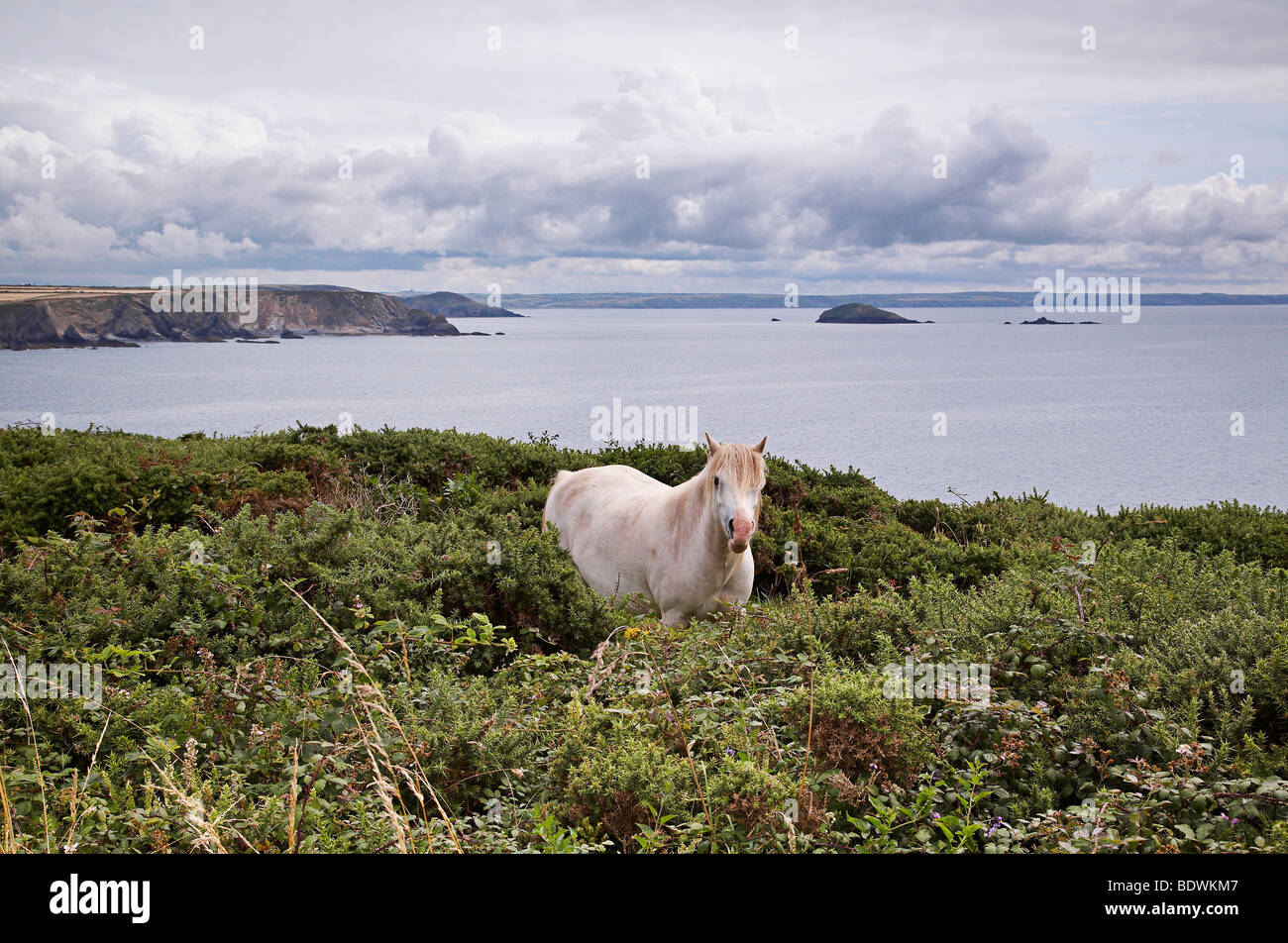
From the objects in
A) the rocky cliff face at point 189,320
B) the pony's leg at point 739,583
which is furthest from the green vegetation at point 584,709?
the rocky cliff face at point 189,320

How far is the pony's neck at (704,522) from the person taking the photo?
8.16 meters

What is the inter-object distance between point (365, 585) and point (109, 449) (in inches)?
261

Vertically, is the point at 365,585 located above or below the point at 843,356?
below

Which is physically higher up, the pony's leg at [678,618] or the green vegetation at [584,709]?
the green vegetation at [584,709]

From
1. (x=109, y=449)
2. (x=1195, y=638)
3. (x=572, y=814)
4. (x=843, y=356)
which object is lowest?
(x=572, y=814)

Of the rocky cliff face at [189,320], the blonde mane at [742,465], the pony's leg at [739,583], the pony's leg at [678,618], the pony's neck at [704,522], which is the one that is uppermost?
the rocky cliff face at [189,320]

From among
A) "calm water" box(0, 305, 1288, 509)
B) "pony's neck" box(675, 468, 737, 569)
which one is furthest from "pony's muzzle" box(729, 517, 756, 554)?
"calm water" box(0, 305, 1288, 509)

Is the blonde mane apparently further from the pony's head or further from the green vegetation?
the green vegetation

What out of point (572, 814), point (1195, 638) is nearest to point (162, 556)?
point (572, 814)

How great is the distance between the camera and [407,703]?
15.5ft

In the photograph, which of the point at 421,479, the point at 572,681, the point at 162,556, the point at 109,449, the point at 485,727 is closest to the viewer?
the point at 485,727

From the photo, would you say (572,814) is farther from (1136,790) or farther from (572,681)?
(1136,790)

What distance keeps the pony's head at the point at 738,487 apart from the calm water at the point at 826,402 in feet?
35.6

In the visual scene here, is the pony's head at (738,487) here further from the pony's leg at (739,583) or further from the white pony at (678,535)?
the pony's leg at (739,583)
